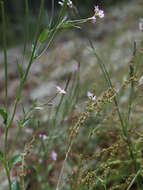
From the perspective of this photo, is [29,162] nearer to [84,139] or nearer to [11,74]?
[84,139]

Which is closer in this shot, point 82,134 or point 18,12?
point 82,134

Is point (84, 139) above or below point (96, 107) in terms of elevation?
below

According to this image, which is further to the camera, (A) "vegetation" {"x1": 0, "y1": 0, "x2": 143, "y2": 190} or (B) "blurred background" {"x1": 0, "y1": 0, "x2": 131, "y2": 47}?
(B) "blurred background" {"x1": 0, "y1": 0, "x2": 131, "y2": 47}

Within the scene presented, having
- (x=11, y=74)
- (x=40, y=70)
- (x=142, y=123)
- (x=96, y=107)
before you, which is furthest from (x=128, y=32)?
(x=96, y=107)

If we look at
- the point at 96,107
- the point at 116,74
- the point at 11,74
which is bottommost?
the point at 11,74

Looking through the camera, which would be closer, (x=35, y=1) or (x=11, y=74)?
(x=11, y=74)

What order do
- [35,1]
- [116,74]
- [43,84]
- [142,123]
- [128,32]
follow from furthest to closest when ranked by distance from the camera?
[35,1] < [128,32] < [43,84] < [116,74] < [142,123]

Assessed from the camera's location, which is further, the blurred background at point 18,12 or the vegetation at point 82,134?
the blurred background at point 18,12

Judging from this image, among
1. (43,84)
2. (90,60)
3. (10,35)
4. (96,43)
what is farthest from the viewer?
(10,35)

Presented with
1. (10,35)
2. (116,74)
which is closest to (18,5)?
(10,35)

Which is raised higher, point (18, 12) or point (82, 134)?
point (18, 12)
